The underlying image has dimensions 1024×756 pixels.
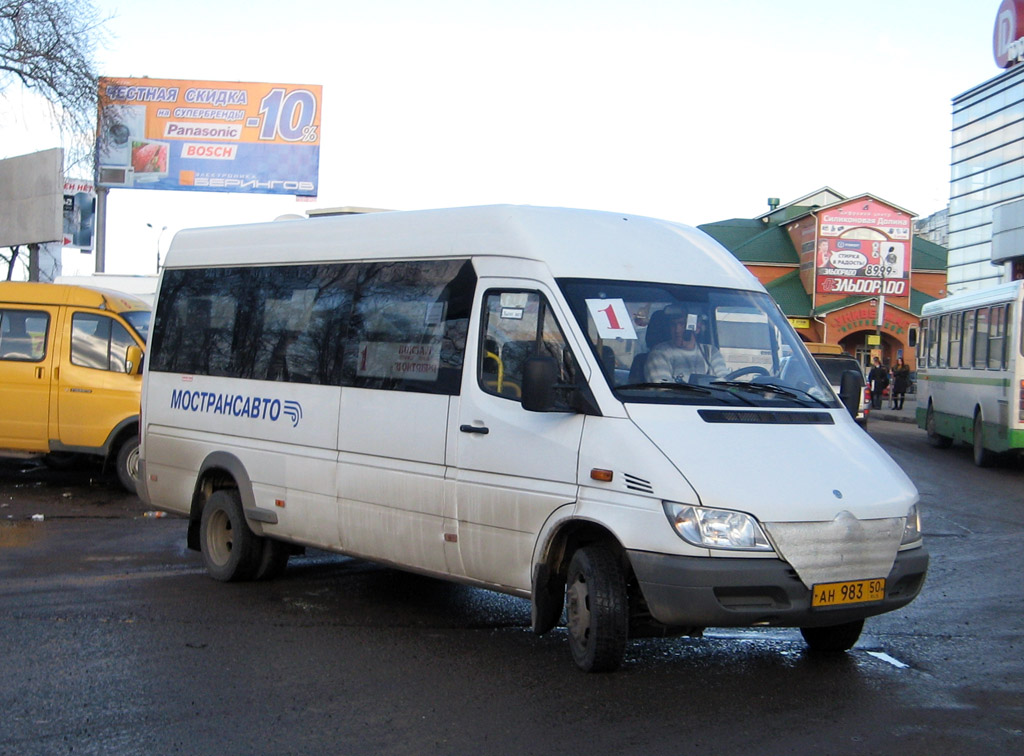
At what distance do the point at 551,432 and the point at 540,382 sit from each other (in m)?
0.38

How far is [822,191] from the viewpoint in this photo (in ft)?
218

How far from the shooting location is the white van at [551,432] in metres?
5.99

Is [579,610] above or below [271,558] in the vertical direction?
above

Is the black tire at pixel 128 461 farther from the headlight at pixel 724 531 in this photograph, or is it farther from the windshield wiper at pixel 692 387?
the headlight at pixel 724 531

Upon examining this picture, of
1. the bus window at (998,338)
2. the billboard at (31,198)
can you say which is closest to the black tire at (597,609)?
the bus window at (998,338)

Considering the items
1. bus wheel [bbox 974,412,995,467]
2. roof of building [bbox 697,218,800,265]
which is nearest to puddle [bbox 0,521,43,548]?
bus wheel [bbox 974,412,995,467]

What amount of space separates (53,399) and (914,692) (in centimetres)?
1085

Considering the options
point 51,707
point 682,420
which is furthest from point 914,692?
point 51,707

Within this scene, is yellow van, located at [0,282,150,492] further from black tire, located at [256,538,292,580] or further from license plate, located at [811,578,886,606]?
license plate, located at [811,578,886,606]

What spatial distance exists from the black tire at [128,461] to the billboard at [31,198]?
7.65 m

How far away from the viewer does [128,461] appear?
14.1m

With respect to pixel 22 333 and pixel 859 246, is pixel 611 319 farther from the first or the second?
pixel 859 246

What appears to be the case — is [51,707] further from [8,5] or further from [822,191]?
[822,191]

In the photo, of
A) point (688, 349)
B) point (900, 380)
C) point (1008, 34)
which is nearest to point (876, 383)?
point (900, 380)
